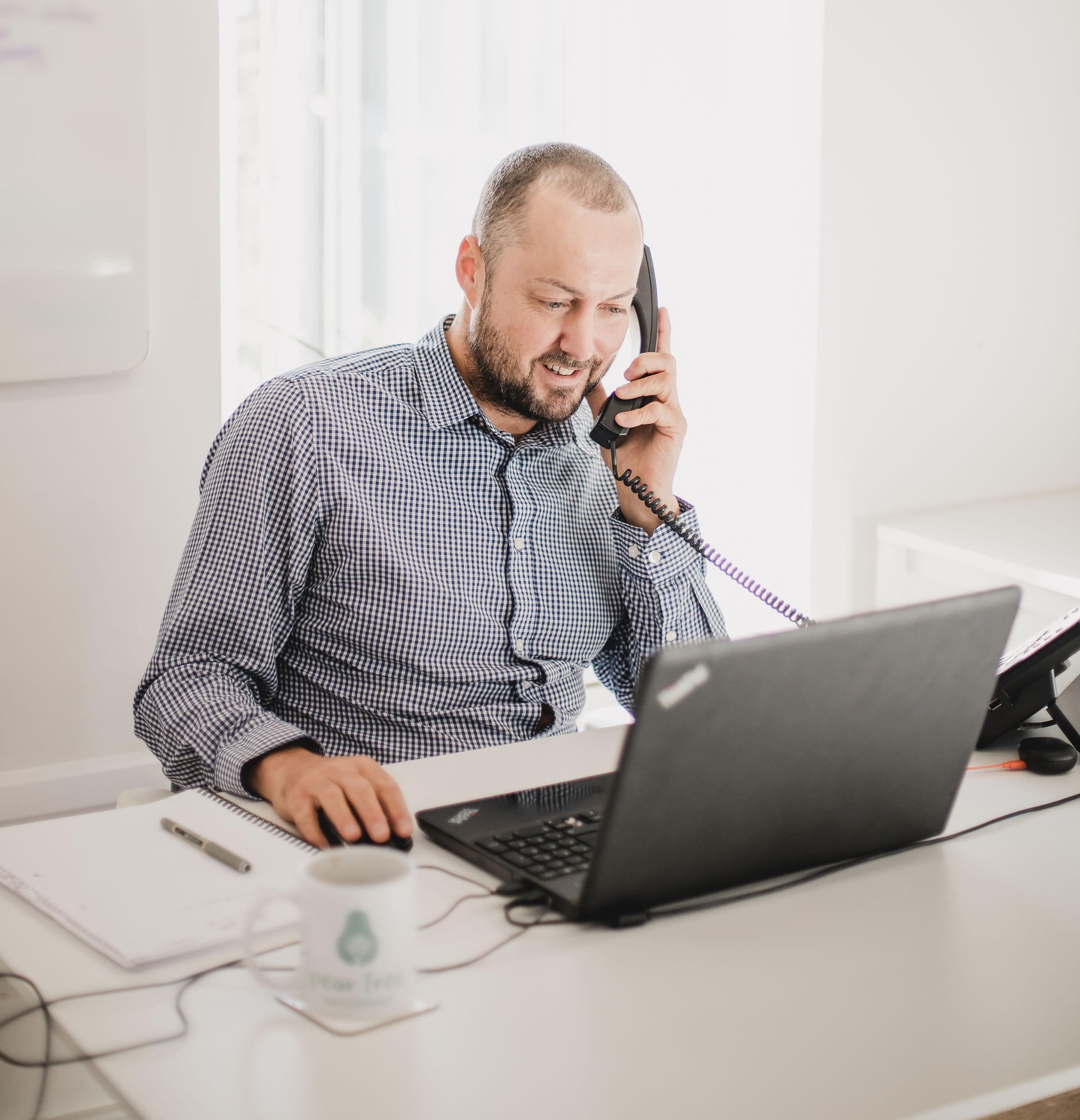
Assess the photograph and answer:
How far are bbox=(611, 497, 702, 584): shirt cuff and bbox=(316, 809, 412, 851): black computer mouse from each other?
2.12 feet

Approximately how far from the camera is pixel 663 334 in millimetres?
1747

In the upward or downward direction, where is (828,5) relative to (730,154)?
upward

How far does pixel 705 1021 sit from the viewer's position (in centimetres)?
81

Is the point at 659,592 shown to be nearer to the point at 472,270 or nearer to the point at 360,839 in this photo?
the point at 472,270

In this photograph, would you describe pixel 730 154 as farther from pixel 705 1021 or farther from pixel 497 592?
pixel 705 1021

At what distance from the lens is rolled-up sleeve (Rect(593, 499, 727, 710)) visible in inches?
63.4

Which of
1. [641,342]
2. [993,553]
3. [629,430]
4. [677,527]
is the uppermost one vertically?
[641,342]

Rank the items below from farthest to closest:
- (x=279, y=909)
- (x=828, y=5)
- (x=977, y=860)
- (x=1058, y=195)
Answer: (x=1058, y=195)
(x=828, y=5)
(x=977, y=860)
(x=279, y=909)

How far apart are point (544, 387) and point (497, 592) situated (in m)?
0.25

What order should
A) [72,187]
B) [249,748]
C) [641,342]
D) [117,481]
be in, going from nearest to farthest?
[249,748]
[641,342]
[72,187]
[117,481]

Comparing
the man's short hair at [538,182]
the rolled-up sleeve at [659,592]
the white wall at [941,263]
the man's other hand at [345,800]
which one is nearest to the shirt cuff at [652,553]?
the rolled-up sleeve at [659,592]

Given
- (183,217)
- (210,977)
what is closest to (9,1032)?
(210,977)

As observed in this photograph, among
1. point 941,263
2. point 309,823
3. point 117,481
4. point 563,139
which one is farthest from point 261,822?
point 941,263

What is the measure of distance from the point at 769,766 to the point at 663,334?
3.13 feet
